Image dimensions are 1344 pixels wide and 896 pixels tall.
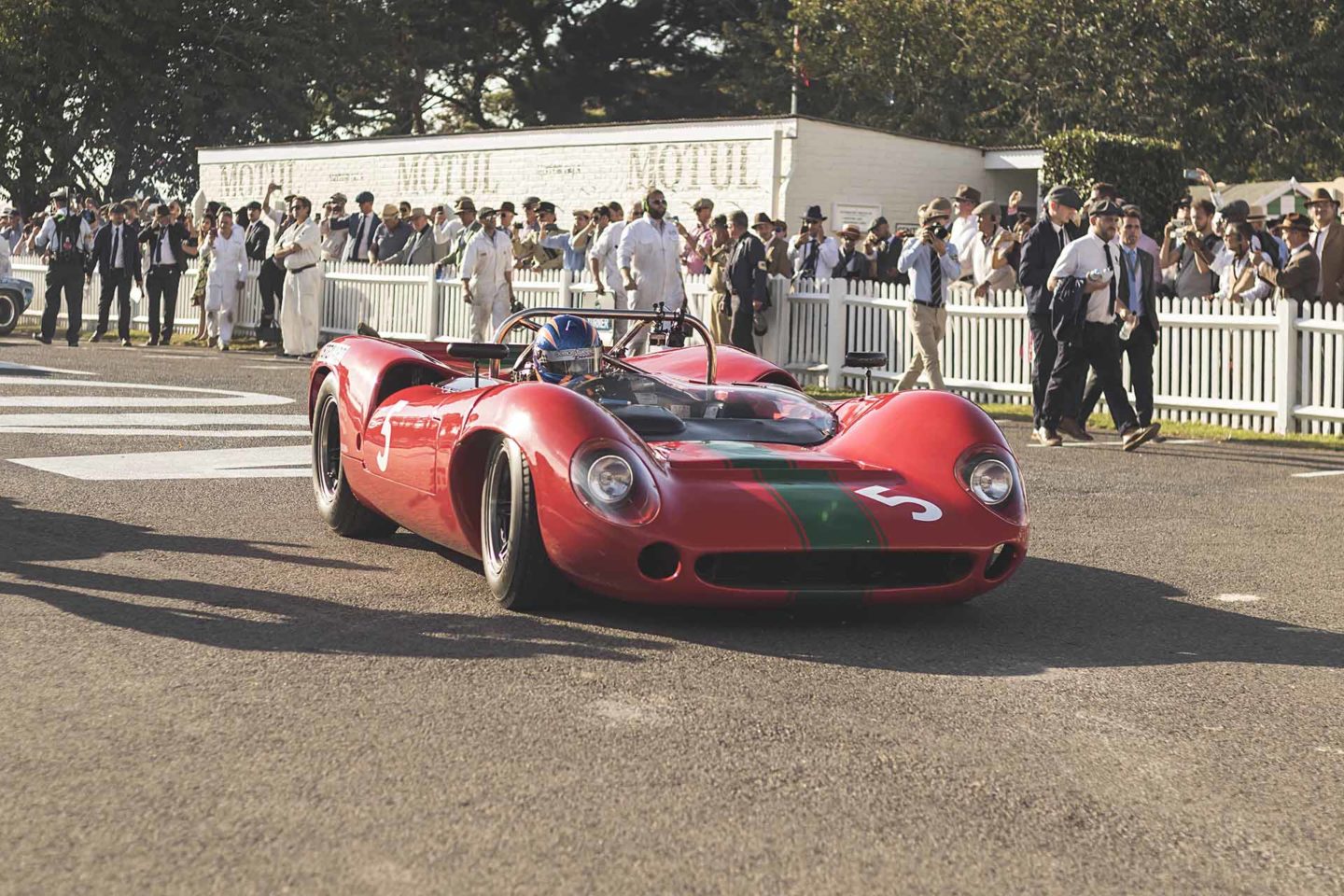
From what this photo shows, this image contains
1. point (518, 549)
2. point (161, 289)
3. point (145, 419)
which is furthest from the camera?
point (161, 289)

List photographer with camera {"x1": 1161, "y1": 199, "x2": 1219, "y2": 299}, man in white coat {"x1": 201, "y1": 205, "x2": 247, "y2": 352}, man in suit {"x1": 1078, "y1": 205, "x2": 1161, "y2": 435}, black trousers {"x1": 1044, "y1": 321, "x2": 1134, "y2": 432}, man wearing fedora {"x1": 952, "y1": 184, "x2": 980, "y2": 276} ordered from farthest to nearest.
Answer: man in white coat {"x1": 201, "y1": 205, "x2": 247, "y2": 352} → man wearing fedora {"x1": 952, "y1": 184, "x2": 980, "y2": 276} → photographer with camera {"x1": 1161, "y1": 199, "x2": 1219, "y2": 299} → man in suit {"x1": 1078, "y1": 205, "x2": 1161, "y2": 435} → black trousers {"x1": 1044, "y1": 321, "x2": 1134, "y2": 432}

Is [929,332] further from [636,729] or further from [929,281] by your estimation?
[636,729]

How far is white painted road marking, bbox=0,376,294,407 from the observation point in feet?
47.4

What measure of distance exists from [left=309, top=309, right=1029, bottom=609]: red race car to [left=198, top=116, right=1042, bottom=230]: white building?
19.9 metres

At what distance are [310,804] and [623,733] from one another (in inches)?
37.7

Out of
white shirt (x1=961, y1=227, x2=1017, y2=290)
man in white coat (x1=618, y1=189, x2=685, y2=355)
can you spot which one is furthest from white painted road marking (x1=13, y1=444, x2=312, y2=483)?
white shirt (x1=961, y1=227, x2=1017, y2=290)

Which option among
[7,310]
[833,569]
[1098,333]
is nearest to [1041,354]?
[1098,333]

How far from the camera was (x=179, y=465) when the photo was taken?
413 inches

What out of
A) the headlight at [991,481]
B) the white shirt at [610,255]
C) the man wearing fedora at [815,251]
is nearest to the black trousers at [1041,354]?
the white shirt at [610,255]

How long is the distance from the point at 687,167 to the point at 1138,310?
1528 centimetres

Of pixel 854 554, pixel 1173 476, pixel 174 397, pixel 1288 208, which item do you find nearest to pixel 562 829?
pixel 854 554

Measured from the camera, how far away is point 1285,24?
41781 millimetres

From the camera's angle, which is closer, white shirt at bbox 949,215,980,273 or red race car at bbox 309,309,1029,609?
red race car at bbox 309,309,1029,609

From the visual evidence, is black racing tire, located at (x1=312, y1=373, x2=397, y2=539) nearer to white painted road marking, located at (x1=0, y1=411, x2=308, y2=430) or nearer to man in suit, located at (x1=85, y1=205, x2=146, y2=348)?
white painted road marking, located at (x1=0, y1=411, x2=308, y2=430)
